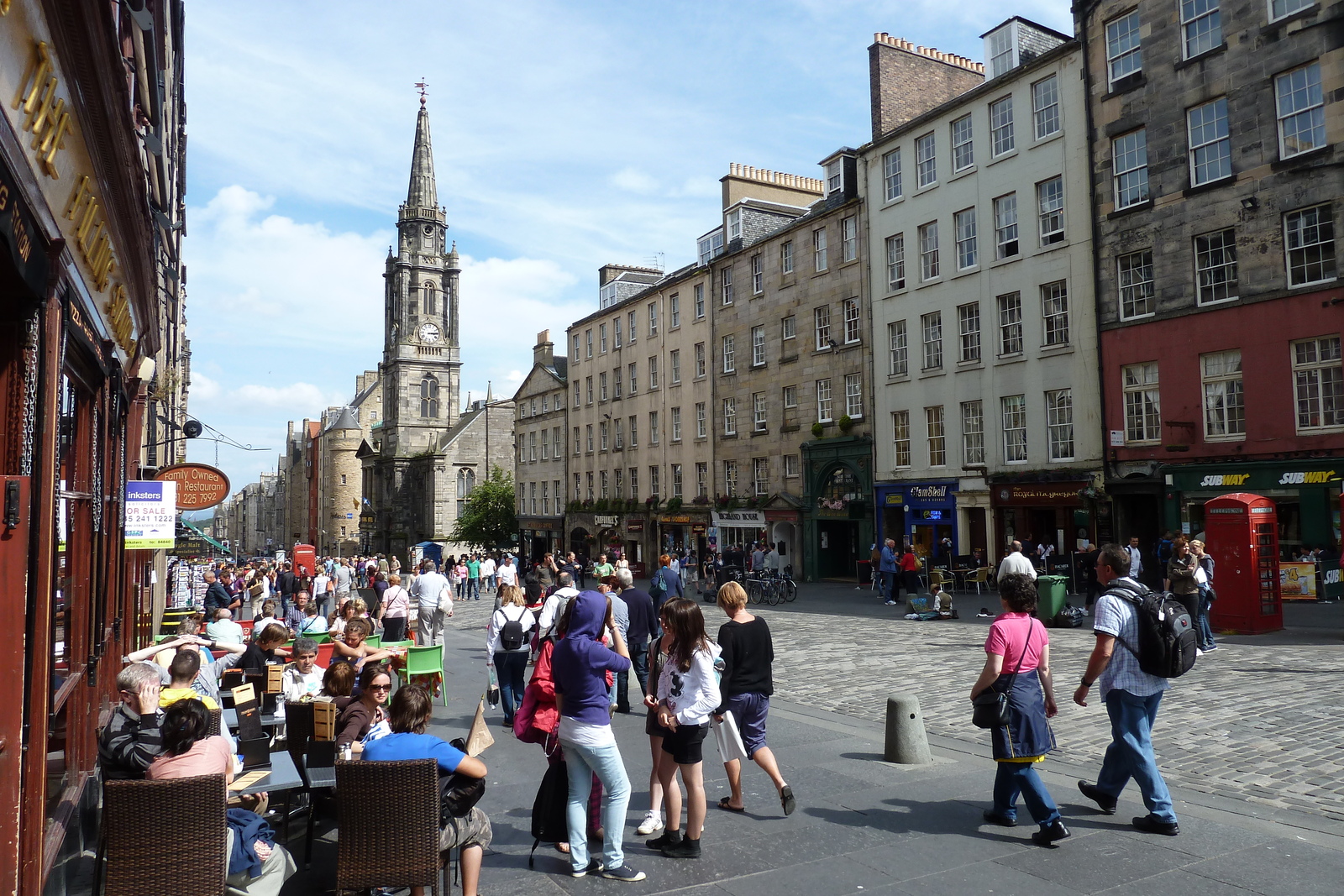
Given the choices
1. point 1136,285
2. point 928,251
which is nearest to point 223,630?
point 1136,285

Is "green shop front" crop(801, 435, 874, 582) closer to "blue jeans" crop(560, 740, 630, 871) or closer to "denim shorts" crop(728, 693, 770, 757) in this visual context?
"denim shorts" crop(728, 693, 770, 757)

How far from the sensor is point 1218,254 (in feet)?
74.8

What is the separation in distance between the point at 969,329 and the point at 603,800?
1023 inches

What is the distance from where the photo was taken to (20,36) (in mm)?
3566

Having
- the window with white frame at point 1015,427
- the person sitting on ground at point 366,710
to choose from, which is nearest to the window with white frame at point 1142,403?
the window with white frame at point 1015,427

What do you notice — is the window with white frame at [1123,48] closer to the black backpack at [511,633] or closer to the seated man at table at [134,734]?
the black backpack at [511,633]

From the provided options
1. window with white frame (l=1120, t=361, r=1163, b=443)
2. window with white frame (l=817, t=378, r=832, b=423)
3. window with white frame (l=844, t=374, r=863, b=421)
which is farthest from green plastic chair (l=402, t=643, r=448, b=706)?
window with white frame (l=817, t=378, r=832, b=423)

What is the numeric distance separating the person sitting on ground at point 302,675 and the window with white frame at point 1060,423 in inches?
873

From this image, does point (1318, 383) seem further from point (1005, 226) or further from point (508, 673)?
point (508, 673)

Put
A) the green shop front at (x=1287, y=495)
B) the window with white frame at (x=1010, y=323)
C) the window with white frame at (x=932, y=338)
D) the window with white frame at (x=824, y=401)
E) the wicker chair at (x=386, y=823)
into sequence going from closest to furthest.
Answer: the wicker chair at (x=386, y=823) → the green shop front at (x=1287, y=495) → the window with white frame at (x=1010, y=323) → the window with white frame at (x=932, y=338) → the window with white frame at (x=824, y=401)

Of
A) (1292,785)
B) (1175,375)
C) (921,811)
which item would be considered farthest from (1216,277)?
(921,811)

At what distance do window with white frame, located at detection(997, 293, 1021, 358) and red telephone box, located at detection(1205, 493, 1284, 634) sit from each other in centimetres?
1147

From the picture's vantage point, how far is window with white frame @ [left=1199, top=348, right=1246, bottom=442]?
2245 cm

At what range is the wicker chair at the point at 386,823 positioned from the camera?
4.78m
